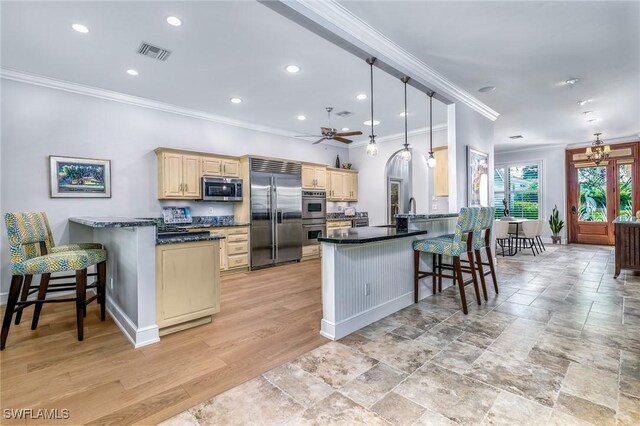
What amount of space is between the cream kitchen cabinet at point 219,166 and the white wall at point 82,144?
34 cm

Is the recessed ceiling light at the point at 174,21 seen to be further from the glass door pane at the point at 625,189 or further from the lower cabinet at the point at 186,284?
the glass door pane at the point at 625,189

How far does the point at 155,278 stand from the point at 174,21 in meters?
2.23

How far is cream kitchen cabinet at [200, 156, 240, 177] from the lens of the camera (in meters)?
5.04

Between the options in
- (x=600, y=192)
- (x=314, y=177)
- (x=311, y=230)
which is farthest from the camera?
(x=600, y=192)

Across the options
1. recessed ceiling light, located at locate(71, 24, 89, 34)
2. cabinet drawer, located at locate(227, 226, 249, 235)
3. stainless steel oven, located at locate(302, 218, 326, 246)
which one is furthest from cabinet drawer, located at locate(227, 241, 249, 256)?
recessed ceiling light, located at locate(71, 24, 89, 34)

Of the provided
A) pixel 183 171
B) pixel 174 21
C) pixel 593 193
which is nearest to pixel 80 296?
pixel 174 21

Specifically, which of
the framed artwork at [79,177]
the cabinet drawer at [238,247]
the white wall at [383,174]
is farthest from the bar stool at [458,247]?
the framed artwork at [79,177]

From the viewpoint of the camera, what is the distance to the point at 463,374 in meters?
1.97

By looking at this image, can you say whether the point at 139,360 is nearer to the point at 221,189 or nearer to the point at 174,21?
the point at 174,21

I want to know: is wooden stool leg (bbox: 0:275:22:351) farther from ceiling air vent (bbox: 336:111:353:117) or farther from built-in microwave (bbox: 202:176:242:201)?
ceiling air vent (bbox: 336:111:353:117)

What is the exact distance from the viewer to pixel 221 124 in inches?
216

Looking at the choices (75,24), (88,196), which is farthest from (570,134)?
(88,196)

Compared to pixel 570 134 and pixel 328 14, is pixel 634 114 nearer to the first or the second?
pixel 570 134

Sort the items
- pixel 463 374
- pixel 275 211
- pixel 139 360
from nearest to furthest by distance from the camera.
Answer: pixel 463 374
pixel 139 360
pixel 275 211
